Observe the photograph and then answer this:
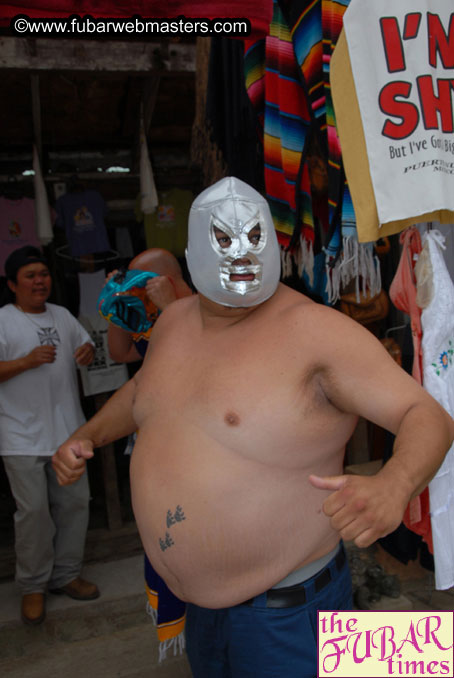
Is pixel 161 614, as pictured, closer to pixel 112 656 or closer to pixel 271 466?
pixel 271 466

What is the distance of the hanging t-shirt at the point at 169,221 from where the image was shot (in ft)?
16.5

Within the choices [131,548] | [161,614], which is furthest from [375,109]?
[131,548]

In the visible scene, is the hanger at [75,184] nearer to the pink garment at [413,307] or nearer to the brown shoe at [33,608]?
the brown shoe at [33,608]

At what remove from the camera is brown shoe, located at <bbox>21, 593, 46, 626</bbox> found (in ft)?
10.8

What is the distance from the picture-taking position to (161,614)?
1.99 meters

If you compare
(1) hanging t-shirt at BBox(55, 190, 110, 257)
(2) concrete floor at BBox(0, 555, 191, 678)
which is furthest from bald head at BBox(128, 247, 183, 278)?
(1) hanging t-shirt at BBox(55, 190, 110, 257)

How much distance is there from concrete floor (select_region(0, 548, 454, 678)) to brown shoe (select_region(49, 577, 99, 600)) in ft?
0.12

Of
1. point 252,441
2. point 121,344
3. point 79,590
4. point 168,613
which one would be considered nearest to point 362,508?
point 252,441

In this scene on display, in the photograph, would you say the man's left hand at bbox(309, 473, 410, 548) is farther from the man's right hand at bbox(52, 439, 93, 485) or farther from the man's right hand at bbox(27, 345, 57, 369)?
the man's right hand at bbox(27, 345, 57, 369)

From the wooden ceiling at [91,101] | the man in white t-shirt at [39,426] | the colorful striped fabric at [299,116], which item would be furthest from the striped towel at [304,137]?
the man in white t-shirt at [39,426]

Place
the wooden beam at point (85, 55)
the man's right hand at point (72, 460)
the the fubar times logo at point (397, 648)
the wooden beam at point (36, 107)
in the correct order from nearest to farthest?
the the fubar times logo at point (397, 648) → the man's right hand at point (72, 460) → the wooden beam at point (85, 55) → the wooden beam at point (36, 107)

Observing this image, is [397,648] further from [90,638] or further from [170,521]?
[90,638]

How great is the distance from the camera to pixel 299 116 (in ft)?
7.40

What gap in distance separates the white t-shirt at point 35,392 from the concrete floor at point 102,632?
100 centimetres
